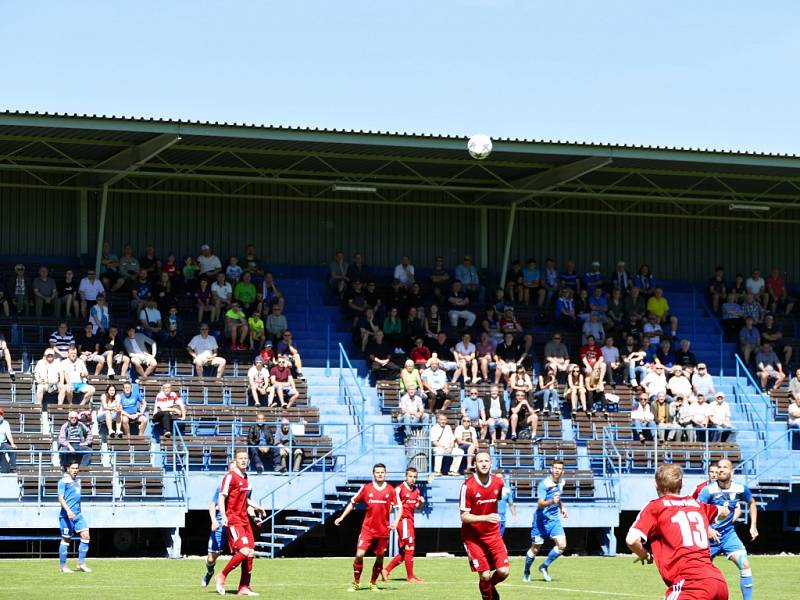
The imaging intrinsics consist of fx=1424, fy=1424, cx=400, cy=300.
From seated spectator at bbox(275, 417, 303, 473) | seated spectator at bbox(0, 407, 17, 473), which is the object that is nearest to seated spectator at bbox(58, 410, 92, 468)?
seated spectator at bbox(0, 407, 17, 473)

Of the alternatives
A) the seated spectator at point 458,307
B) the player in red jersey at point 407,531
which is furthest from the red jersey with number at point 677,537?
the seated spectator at point 458,307

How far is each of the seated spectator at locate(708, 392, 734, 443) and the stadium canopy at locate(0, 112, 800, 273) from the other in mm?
5713

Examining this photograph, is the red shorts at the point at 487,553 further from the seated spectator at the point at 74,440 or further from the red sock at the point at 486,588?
the seated spectator at the point at 74,440

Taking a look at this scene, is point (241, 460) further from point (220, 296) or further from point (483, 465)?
point (220, 296)

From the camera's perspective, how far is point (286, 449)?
29.4 meters

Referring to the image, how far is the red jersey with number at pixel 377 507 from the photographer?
21.0 m

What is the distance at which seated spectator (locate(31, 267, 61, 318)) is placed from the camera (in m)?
32.2

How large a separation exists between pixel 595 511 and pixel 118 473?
9994 millimetres

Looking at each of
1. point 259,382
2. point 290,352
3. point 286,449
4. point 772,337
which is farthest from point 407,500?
point 772,337

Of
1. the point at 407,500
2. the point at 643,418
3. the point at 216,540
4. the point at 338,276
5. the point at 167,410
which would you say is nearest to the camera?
Result: the point at 216,540

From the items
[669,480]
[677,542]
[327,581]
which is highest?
[669,480]

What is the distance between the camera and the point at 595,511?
30.2 m

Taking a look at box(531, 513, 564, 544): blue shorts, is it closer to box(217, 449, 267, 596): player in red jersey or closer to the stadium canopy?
box(217, 449, 267, 596): player in red jersey

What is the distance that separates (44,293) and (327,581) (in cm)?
1327
